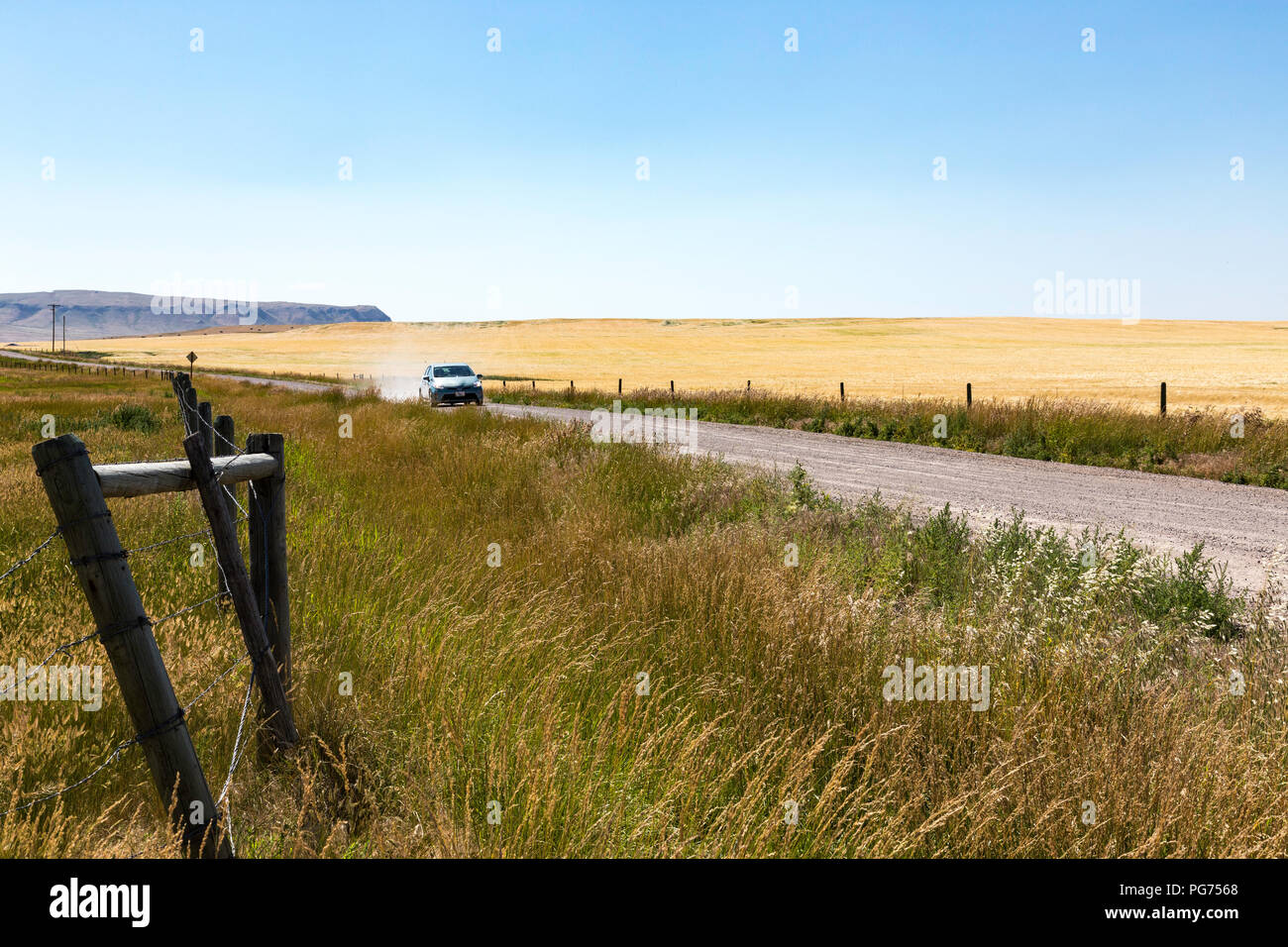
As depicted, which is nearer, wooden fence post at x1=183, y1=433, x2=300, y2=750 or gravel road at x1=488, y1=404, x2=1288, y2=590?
wooden fence post at x1=183, y1=433, x2=300, y2=750

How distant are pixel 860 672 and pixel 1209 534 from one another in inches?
282

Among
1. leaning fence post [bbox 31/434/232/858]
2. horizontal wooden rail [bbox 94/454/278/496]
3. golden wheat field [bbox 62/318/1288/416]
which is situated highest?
golden wheat field [bbox 62/318/1288/416]

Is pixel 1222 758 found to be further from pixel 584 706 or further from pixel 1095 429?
pixel 1095 429

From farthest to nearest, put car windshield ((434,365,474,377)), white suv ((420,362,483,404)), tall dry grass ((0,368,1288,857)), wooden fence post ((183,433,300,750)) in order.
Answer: car windshield ((434,365,474,377)) < white suv ((420,362,483,404)) < wooden fence post ((183,433,300,750)) < tall dry grass ((0,368,1288,857))

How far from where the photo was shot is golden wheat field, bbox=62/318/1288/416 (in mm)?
45062

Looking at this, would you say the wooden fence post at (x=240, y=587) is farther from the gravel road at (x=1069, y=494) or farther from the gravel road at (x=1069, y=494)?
the gravel road at (x=1069, y=494)

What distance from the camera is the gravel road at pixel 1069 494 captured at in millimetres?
8266

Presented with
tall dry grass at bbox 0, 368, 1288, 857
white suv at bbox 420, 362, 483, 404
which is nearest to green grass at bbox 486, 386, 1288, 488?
tall dry grass at bbox 0, 368, 1288, 857

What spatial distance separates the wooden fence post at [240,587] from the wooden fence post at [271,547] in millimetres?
513

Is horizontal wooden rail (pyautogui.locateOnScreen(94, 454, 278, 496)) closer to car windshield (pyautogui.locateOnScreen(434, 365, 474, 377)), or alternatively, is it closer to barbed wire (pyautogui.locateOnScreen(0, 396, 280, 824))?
barbed wire (pyautogui.locateOnScreen(0, 396, 280, 824))

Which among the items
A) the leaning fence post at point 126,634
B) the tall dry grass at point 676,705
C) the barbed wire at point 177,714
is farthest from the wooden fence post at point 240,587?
the leaning fence post at point 126,634

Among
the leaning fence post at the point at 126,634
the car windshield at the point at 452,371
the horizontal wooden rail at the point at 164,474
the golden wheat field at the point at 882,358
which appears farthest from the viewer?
the golden wheat field at the point at 882,358

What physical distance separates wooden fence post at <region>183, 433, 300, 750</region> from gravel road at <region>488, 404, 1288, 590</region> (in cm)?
686
